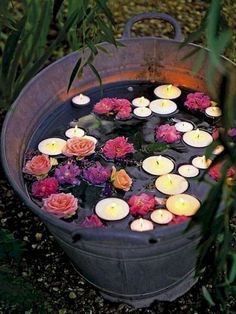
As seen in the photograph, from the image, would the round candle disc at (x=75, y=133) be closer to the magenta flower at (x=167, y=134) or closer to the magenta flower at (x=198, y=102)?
the magenta flower at (x=167, y=134)

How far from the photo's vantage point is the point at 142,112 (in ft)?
5.65

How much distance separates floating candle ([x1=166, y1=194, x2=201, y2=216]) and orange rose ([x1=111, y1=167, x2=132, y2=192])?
11 cm

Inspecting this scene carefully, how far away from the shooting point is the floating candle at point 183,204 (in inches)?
56.7

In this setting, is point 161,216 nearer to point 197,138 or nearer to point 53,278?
point 197,138

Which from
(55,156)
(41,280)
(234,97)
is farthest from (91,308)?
(234,97)

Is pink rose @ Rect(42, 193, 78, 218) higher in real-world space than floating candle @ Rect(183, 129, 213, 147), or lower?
lower

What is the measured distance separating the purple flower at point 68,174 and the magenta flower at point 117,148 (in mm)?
98

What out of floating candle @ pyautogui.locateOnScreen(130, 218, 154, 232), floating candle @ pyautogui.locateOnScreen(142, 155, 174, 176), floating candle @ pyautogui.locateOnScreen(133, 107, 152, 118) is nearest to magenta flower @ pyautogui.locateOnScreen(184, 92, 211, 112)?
floating candle @ pyautogui.locateOnScreen(133, 107, 152, 118)

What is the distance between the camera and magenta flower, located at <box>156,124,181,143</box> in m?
1.62

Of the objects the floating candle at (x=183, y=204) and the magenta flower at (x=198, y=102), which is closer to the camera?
the floating candle at (x=183, y=204)

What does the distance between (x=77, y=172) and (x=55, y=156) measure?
0.32ft

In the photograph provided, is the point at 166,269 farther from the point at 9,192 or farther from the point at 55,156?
the point at 9,192

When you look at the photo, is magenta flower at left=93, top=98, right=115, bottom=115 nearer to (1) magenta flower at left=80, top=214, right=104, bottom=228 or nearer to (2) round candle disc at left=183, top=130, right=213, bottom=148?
(2) round candle disc at left=183, top=130, right=213, bottom=148

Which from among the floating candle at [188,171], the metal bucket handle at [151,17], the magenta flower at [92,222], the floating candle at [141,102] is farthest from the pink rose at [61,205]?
the metal bucket handle at [151,17]
